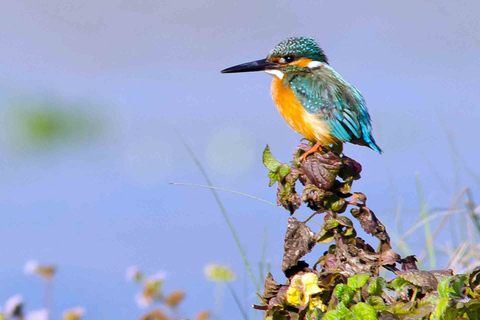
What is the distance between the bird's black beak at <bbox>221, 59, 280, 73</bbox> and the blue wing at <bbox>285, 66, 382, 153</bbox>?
0.97ft

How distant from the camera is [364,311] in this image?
4.97 ft

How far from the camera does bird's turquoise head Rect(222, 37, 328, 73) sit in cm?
314

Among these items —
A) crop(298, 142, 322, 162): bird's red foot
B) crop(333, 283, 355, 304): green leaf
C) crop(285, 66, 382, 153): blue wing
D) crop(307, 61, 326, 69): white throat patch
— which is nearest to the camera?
crop(333, 283, 355, 304): green leaf

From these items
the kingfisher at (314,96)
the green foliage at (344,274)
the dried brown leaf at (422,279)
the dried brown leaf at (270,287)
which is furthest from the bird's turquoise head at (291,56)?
the dried brown leaf at (422,279)

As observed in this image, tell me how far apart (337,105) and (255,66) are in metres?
0.59

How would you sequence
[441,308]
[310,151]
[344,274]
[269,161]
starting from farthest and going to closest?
[310,151]
[269,161]
[344,274]
[441,308]

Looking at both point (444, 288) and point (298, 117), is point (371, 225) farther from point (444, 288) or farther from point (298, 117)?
point (298, 117)

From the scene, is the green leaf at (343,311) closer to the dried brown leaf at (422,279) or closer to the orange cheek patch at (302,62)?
the dried brown leaf at (422,279)

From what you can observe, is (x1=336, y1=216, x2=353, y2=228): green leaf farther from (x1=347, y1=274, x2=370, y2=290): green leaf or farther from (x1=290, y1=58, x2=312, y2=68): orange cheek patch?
(x1=290, y1=58, x2=312, y2=68): orange cheek patch

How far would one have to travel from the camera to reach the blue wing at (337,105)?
2.76 metres

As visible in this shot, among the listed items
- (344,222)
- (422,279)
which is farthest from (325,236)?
(422,279)

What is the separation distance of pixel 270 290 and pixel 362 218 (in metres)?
0.28

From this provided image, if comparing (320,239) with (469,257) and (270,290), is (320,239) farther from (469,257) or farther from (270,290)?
(469,257)

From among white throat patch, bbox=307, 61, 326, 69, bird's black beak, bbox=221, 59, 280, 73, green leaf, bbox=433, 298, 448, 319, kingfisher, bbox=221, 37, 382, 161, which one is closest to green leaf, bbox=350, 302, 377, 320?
green leaf, bbox=433, 298, 448, 319
